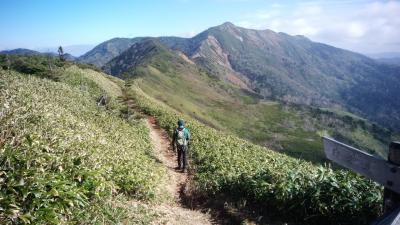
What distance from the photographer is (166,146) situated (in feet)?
80.9

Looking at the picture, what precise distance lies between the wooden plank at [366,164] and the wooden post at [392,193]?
7cm

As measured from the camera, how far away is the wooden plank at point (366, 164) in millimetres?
5407

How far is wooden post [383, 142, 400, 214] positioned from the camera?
17.5 ft

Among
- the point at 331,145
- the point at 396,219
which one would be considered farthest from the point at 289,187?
the point at 396,219

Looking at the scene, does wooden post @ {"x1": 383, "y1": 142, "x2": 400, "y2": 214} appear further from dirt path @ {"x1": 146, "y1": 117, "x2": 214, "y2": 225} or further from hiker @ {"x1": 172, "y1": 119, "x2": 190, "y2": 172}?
hiker @ {"x1": 172, "y1": 119, "x2": 190, "y2": 172}

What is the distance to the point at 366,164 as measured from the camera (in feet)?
19.2

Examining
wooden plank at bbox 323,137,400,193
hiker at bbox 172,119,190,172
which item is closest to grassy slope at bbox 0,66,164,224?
hiker at bbox 172,119,190,172

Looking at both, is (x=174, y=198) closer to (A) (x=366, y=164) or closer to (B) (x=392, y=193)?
(A) (x=366, y=164)

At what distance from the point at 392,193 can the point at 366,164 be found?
0.60 meters

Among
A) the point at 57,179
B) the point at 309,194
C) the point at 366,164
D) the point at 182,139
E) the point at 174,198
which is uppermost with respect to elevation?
the point at 366,164

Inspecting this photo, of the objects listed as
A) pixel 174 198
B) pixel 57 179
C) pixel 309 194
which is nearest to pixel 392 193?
pixel 309 194

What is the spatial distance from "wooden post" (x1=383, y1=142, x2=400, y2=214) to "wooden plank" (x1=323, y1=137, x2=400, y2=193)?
0.23 ft

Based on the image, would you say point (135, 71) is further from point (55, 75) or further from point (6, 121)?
point (6, 121)

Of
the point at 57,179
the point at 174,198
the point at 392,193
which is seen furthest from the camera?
the point at 174,198
